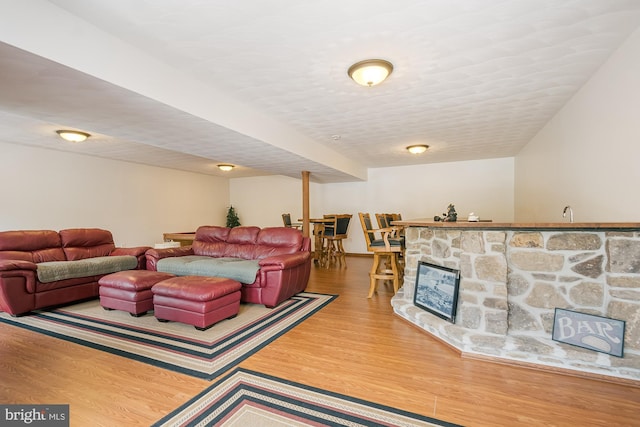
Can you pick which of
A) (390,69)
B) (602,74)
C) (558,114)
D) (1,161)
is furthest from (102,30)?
(558,114)

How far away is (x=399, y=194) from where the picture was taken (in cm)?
762

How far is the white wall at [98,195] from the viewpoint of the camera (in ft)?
16.4

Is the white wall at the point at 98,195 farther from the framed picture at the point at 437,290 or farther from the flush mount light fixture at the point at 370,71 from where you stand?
the framed picture at the point at 437,290

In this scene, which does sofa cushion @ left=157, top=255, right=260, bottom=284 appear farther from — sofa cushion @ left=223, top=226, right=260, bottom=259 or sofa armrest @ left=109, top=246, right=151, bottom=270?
sofa armrest @ left=109, top=246, right=151, bottom=270

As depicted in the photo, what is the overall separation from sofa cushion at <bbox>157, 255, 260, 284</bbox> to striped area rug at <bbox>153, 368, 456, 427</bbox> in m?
1.71

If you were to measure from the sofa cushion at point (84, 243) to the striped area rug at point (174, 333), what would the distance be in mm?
985

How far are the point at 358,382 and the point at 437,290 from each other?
4.41ft

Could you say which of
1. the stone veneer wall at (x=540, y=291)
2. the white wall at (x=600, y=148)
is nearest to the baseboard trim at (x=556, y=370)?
the stone veneer wall at (x=540, y=291)

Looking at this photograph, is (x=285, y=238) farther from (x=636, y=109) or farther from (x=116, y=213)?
(x=116, y=213)

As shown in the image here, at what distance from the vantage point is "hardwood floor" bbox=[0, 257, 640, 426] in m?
1.67

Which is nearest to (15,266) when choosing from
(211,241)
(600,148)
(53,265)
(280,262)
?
(53,265)

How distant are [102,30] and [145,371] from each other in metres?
2.56

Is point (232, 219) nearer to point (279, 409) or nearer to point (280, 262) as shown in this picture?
point (280, 262)

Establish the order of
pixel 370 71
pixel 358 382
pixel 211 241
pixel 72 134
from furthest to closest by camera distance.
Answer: pixel 211 241 < pixel 72 134 < pixel 370 71 < pixel 358 382
